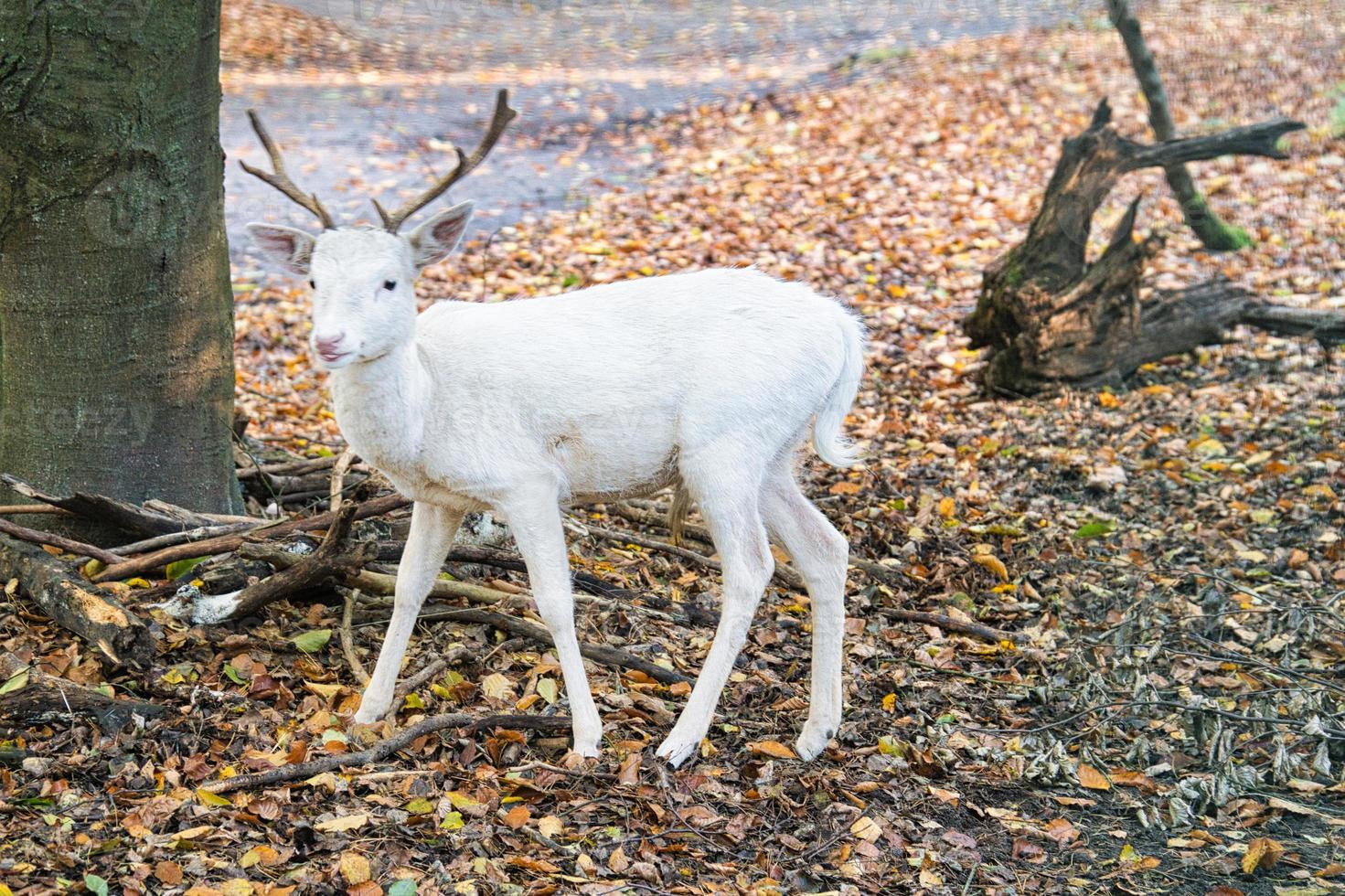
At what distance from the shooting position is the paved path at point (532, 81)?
13539mm

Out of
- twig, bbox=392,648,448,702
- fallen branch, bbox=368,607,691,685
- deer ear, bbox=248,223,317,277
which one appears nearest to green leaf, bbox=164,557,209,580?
fallen branch, bbox=368,607,691,685

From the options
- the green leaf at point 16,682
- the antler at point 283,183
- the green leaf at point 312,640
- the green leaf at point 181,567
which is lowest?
the green leaf at point 312,640

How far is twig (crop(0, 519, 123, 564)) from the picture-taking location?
5113 millimetres

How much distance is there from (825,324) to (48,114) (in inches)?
122

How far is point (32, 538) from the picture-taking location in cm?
514

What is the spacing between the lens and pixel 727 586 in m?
4.73

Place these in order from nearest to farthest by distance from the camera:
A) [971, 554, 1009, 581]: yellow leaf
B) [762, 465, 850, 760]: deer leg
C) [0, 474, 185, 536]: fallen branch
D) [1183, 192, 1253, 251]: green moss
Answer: [762, 465, 850, 760]: deer leg
[0, 474, 185, 536]: fallen branch
[971, 554, 1009, 581]: yellow leaf
[1183, 192, 1253, 251]: green moss

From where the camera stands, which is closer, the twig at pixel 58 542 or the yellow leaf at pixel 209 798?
the yellow leaf at pixel 209 798

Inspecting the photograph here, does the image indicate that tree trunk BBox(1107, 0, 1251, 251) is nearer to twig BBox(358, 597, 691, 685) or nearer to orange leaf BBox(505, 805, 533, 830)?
twig BBox(358, 597, 691, 685)

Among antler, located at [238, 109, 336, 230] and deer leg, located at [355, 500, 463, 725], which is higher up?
antler, located at [238, 109, 336, 230]

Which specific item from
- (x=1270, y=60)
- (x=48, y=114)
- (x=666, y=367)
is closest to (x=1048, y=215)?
(x=666, y=367)

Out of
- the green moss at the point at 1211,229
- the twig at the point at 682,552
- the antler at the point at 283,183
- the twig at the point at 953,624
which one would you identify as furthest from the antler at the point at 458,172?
the green moss at the point at 1211,229

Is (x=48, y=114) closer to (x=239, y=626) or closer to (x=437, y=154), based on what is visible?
(x=239, y=626)

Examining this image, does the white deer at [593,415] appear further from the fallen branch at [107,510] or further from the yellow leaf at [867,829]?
the fallen branch at [107,510]
